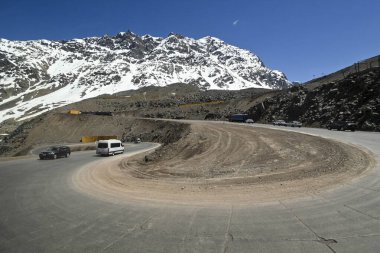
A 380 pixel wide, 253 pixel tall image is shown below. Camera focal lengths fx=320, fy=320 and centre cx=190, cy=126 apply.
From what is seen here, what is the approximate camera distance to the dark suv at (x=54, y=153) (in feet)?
121

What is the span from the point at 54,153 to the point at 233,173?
26.0m

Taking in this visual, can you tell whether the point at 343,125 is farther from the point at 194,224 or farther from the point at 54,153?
the point at 194,224

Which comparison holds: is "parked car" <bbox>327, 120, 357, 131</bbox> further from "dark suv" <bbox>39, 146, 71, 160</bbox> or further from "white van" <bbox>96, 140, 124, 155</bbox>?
"dark suv" <bbox>39, 146, 71, 160</bbox>

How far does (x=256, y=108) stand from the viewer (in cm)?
8144

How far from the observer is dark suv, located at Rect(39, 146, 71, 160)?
121ft

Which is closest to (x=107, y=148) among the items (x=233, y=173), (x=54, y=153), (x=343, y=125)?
(x=54, y=153)

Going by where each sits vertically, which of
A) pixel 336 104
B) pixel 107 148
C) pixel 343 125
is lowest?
pixel 107 148

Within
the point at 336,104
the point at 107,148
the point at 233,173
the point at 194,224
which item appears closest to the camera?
the point at 194,224

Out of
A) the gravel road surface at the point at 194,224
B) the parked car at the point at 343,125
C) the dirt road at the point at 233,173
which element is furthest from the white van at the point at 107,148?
the parked car at the point at 343,125

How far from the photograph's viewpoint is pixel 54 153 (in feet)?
123

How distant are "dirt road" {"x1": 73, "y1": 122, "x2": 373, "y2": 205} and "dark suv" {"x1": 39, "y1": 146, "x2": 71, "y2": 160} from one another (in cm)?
1506

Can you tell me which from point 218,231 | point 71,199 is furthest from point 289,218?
point 71,199

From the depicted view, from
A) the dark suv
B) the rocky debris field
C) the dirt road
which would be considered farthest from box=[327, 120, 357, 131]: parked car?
the dark suv

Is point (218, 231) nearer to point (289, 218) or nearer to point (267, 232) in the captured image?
point (267, 232)
